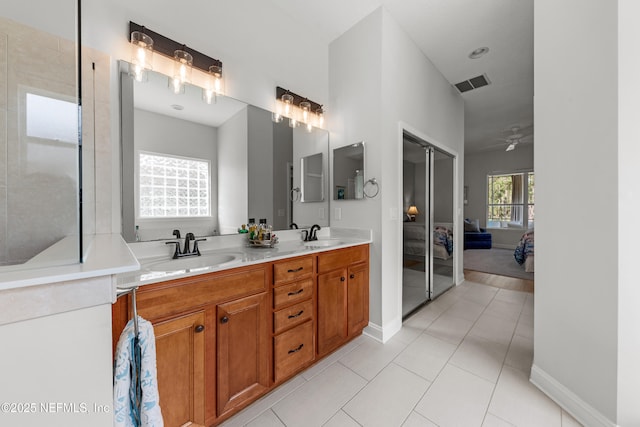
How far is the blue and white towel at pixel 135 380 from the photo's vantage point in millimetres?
730

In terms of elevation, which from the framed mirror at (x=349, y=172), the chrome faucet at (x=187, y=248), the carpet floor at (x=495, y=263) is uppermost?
the framed mirror at (x=349, y=172)

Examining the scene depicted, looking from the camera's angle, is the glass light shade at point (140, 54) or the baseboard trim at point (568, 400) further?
the glass light shade at point (140, 54)

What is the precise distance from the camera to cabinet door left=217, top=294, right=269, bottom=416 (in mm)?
1229

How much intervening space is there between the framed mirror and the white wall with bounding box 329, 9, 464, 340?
0.07m

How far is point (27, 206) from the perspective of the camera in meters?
1.12

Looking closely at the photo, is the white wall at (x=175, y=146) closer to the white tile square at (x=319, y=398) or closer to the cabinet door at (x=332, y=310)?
the cabinet door at (x=332, y=310)

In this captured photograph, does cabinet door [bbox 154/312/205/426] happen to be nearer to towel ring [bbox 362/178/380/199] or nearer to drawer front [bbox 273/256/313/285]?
drawer front [bbox 273/256/313/285]

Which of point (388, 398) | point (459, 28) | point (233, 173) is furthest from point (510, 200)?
point (233, 173)

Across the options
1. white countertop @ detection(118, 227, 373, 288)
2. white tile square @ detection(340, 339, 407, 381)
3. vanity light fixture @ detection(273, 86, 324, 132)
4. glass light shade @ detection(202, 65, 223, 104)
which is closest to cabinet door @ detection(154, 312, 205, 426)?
white countertop @ detection(118, 227, 373, 288)

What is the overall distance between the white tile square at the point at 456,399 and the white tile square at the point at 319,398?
41 centimetres

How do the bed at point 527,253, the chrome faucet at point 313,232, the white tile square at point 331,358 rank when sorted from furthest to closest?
the bed at point 527,253, the chrome faucet at point 313,232, the white tile square at point 331,358

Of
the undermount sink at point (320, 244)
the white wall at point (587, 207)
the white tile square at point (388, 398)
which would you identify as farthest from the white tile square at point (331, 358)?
the white wall at point (587, 207)

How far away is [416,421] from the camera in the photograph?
132 cm

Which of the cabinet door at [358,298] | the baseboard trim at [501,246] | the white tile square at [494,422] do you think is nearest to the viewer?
the white tile square at [494,422]
